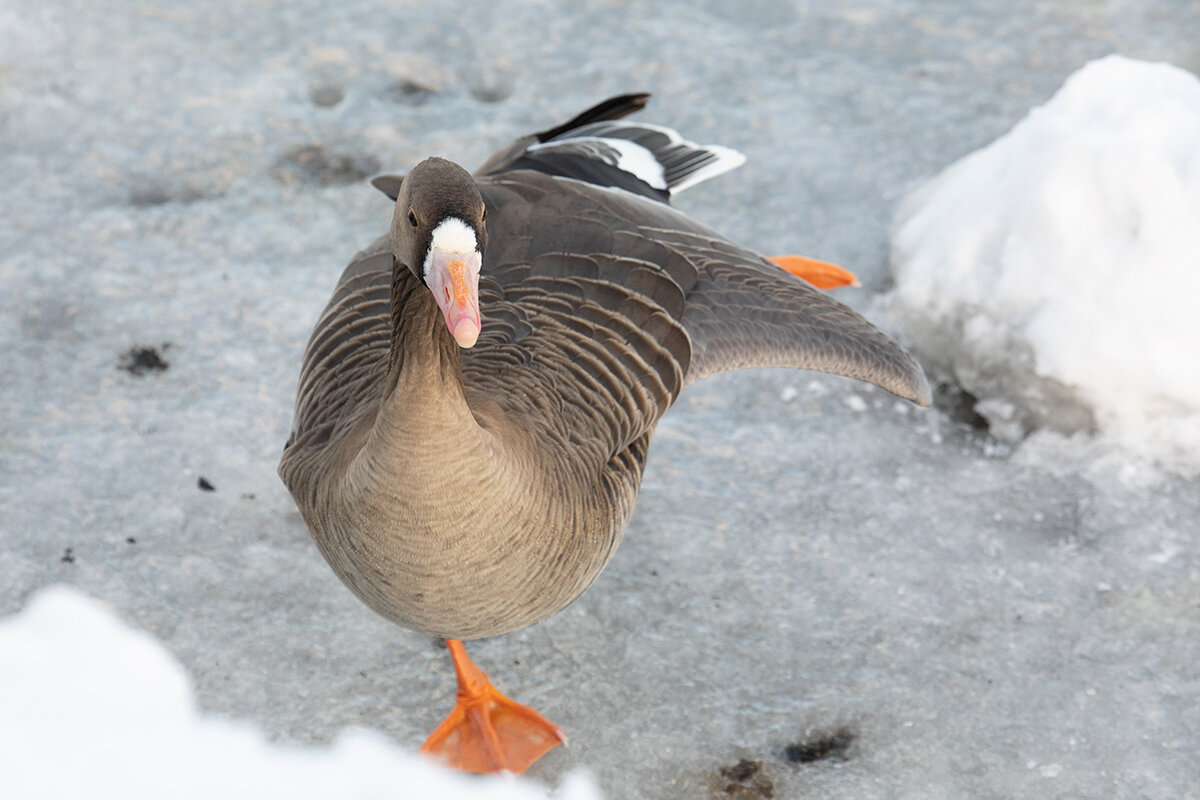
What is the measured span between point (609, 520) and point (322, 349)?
914 millimetres

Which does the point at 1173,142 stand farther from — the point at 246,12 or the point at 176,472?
the point at 246,12

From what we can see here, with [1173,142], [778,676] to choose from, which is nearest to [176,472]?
[778,676]

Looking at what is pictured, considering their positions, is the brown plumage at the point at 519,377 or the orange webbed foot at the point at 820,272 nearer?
the brown plumage at the point at 519,377

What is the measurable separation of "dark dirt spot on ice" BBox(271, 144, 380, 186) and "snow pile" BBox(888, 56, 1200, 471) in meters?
2.25

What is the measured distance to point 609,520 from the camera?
2.92 meters

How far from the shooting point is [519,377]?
9.57ft

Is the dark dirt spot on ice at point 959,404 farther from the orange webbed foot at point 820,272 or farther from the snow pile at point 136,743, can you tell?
the snow pile at point 136,743

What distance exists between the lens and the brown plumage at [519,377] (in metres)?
2.48

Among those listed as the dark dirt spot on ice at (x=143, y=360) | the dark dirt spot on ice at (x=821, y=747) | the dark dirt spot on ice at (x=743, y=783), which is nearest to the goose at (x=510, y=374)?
the dark dirt spot on ice at (x=743, y=783)

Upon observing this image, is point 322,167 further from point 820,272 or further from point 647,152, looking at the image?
point 820,272

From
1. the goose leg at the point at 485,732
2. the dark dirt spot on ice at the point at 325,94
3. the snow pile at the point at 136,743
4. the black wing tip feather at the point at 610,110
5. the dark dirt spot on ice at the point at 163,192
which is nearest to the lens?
the snow pile at the point at 136,743

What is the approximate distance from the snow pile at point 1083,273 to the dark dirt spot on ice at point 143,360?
2626 millimetres

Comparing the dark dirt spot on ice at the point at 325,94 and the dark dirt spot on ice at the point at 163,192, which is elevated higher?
the dark dirt spot on ice at the point at 325,94

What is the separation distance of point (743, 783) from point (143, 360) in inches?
98.1
